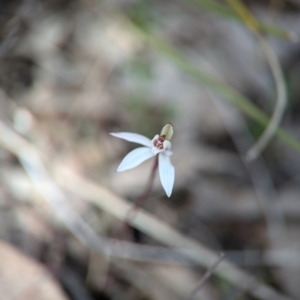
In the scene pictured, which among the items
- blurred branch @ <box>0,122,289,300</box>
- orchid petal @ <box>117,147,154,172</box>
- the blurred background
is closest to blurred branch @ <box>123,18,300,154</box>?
the blurred background

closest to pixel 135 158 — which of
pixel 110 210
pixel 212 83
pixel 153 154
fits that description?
pixel 153 154

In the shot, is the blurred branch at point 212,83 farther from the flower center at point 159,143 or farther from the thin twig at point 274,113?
the flower center at point 159,143

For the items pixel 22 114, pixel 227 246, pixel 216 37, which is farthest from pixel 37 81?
pixel 227 246

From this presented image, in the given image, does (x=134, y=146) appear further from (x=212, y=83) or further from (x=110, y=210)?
(x=212, y=83)

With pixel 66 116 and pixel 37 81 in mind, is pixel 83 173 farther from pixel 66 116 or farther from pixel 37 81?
pixel 37 81

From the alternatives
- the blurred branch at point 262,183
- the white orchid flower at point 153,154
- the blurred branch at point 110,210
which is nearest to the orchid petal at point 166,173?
the white orchid flower at point 153,154

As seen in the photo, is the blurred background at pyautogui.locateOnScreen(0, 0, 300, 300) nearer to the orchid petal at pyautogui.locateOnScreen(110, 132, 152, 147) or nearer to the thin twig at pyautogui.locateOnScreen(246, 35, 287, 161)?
the thin twig at pyautogui.locateOnScreen(246, 35, 287, 161)
